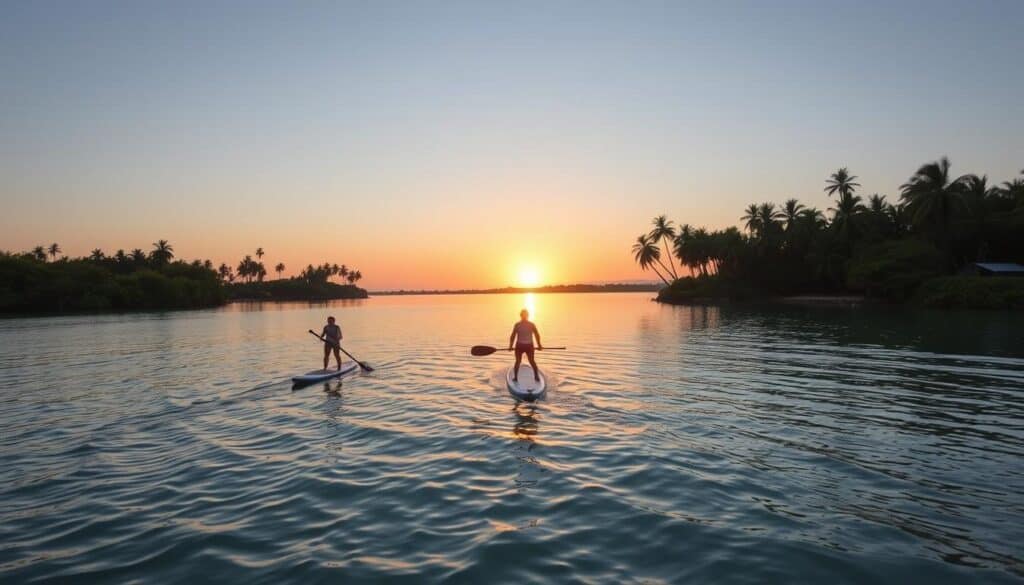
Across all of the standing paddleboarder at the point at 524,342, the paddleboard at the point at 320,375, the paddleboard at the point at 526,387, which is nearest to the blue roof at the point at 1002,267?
the standing paddleboarder at the point at 524,342

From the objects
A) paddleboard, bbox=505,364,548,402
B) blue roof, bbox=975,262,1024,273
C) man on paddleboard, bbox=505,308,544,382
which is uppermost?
blue roof, bbox=975,262,1024,273

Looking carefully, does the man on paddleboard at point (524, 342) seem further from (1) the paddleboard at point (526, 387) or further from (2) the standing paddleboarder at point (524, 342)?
(1) the paddleboard at point (526, 387)

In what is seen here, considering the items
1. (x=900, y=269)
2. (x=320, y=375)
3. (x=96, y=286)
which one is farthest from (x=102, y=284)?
(x=900, y=269)

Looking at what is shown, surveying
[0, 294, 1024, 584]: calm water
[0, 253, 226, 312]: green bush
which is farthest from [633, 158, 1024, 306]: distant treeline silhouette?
[0, 253, 226, 312]: green bush

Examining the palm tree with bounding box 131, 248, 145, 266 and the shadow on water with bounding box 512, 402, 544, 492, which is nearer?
the shadow on water with bounding box 512, 402, 544, 492

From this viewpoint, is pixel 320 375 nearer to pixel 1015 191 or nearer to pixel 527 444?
pixel 527 444

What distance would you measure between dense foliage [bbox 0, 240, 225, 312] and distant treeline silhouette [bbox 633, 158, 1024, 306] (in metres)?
107

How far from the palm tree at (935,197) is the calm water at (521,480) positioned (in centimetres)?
6079

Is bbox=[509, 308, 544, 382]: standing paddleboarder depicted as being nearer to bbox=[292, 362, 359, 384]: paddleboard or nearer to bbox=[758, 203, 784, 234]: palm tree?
bbox=[292, 362, 359, 384]: paddleboard

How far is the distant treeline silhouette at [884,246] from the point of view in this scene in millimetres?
66875

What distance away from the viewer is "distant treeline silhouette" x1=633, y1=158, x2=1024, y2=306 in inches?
2633

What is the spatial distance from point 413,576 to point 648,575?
2.52 metres

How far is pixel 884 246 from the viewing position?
73.4 meters

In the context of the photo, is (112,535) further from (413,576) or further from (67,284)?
(67,284)
